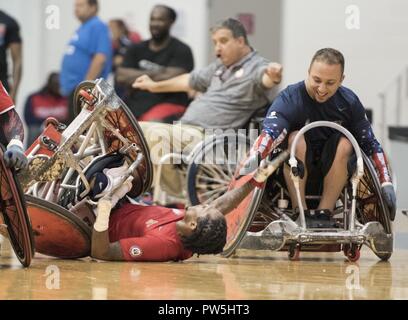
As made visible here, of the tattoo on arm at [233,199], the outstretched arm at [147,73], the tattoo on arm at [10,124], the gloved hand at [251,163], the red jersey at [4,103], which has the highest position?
the red jersey at [4,103]

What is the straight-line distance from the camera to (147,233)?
6.42m

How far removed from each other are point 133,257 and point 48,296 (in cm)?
133

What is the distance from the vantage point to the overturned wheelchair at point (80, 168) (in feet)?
20.6

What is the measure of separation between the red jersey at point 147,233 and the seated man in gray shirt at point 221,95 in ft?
8.09

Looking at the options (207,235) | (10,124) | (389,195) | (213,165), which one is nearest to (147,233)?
(207,235)

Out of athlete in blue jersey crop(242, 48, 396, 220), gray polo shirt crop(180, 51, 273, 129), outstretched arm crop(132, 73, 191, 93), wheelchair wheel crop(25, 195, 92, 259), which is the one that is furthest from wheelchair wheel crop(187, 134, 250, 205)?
wheelchair wheel crop(25, 195, 92, 259)

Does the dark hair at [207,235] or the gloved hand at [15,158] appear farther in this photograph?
the dark hair at [207,235]

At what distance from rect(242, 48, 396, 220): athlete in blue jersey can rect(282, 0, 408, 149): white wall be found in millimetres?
3734

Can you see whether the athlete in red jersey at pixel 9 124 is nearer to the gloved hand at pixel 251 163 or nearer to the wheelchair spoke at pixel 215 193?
the gloved hand at pixel 251 163

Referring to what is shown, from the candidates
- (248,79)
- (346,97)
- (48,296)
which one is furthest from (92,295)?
(248,79)

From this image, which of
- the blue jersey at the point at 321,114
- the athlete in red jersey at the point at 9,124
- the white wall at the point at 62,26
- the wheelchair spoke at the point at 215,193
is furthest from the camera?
the white wall at the point at 62,26

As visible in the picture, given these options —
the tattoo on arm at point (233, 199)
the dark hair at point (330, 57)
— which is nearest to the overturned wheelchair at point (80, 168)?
the tattoo on arm at point (233, 199)

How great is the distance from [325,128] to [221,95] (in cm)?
252

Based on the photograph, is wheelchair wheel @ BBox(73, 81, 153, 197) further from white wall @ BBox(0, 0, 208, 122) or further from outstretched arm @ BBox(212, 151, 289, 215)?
white wall @ BBox(0, 0, 208, 122)
